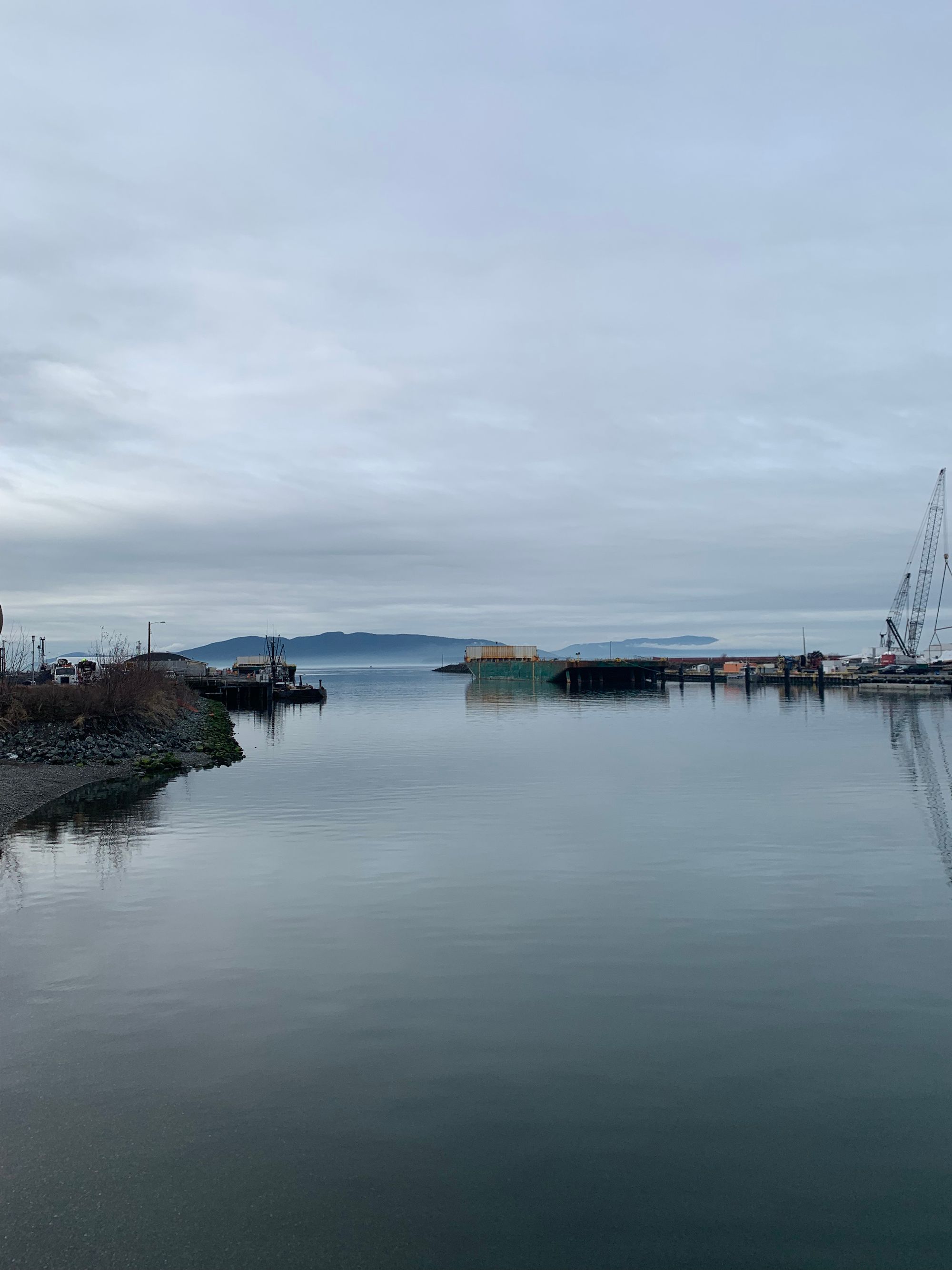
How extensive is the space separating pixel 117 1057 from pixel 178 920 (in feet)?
24.7

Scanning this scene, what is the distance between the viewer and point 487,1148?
10859 mm

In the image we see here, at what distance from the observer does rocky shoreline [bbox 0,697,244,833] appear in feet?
131

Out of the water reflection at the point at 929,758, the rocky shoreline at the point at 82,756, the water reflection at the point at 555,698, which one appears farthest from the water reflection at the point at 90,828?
the water reflection at the point at 555,698

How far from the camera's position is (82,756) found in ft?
165

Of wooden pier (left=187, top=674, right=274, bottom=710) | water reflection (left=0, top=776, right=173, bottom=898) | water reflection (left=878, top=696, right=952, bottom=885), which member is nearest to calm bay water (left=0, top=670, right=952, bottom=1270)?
water reflection (left=0, top=776, right=173, bottom=898)

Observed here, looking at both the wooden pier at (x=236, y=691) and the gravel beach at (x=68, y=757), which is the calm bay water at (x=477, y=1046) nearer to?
the gravel beach at (x=68, y=757)

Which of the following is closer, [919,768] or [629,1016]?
[629,1016]

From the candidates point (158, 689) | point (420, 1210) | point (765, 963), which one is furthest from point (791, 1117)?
point (158, 689)

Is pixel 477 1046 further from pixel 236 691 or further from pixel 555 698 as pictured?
pixel 555 698

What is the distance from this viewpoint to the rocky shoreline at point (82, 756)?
39.9 meters

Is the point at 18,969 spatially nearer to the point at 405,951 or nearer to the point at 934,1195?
the point at 405,951

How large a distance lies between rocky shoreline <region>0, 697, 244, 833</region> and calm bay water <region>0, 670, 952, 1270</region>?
27.4 feet

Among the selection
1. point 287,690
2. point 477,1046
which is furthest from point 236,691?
point 477,1046

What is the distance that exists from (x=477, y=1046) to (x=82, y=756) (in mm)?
42405
